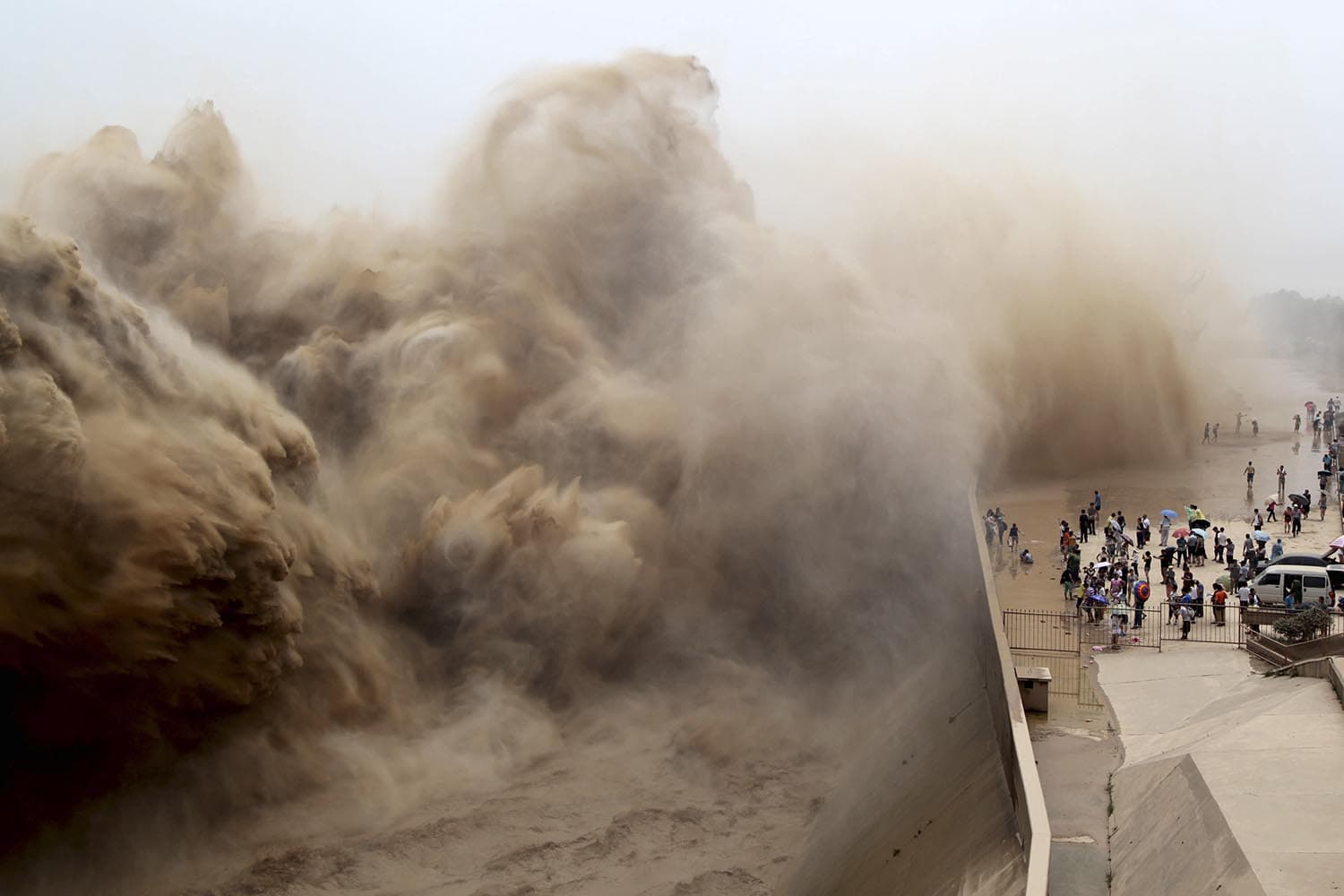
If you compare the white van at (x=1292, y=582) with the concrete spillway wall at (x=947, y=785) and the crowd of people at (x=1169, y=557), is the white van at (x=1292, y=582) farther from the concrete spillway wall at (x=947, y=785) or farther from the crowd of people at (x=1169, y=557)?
the concrete spillway wall at (x=947, y=785)

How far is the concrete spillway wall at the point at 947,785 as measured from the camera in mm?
14812

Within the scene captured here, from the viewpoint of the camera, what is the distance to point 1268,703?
18766 mm

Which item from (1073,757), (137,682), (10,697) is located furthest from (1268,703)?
(10,697)

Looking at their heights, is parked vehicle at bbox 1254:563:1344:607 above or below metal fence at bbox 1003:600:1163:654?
above

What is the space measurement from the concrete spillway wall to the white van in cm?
594

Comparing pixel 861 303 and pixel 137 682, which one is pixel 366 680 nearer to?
pixel 137 682

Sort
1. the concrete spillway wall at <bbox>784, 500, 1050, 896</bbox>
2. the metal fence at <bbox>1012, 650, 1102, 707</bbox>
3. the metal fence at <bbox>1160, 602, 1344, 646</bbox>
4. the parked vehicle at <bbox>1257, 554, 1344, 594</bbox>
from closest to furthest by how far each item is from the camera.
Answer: the concrete spillway wall at <bbox>784, 500, 1050, 896</bbox>
the metal fence at <bbox>1012, 650, 1102, 707</bbox>
the metal fence at <bbox>1160, 602, 1344, 646</bbox>
the parked vehicle at <bbox>1257, 554, 1344, 594</bbox>

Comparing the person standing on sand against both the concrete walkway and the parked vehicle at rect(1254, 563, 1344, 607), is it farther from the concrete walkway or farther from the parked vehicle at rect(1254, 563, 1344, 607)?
the concrete walkway

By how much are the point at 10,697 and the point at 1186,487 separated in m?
34.1

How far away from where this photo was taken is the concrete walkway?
Result: 1348cm

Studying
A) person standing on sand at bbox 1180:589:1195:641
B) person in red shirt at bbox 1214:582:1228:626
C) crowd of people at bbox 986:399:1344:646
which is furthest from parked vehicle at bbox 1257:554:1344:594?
person standing on sand at bbox 1180:589:1195:641

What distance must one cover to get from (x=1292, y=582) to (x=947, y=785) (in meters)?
10.8

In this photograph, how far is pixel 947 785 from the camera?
18.6m

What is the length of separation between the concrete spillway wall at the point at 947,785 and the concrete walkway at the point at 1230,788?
171 cm
